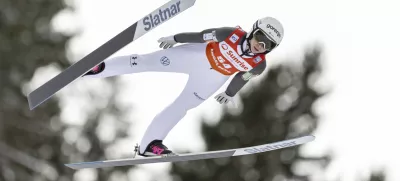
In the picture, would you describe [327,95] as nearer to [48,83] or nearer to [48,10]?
[48,10]

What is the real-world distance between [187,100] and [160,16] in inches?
43.6

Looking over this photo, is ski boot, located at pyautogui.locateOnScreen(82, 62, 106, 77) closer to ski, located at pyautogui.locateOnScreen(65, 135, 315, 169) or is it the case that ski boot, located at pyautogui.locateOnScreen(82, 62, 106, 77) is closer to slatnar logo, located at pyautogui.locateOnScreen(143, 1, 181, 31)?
slatnar logo, located at pyautogui.locateOnScreen(143, 1, 181, 31)

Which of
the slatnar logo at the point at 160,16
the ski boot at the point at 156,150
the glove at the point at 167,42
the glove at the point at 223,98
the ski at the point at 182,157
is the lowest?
the ski at the point at 182,157

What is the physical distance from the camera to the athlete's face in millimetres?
7465

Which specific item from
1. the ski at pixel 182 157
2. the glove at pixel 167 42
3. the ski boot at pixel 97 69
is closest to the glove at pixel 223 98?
the ski at pixel 182 157

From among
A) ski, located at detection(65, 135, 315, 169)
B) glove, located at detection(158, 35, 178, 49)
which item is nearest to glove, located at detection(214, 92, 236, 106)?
ski, located at detection(65, 135, 315, 169)

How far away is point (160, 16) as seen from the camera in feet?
23.1

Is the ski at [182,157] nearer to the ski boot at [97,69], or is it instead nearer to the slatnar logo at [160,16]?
the ski boot at [97,69]

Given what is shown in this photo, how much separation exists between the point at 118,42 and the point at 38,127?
13.4 metres

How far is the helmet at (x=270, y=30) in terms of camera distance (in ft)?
24.3

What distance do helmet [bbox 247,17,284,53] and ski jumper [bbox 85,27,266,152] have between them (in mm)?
158

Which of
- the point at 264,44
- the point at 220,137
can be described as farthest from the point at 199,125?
the point at 264,44

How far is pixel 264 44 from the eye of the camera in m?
7.46

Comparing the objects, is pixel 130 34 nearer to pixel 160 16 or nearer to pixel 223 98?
pixel 160 16
